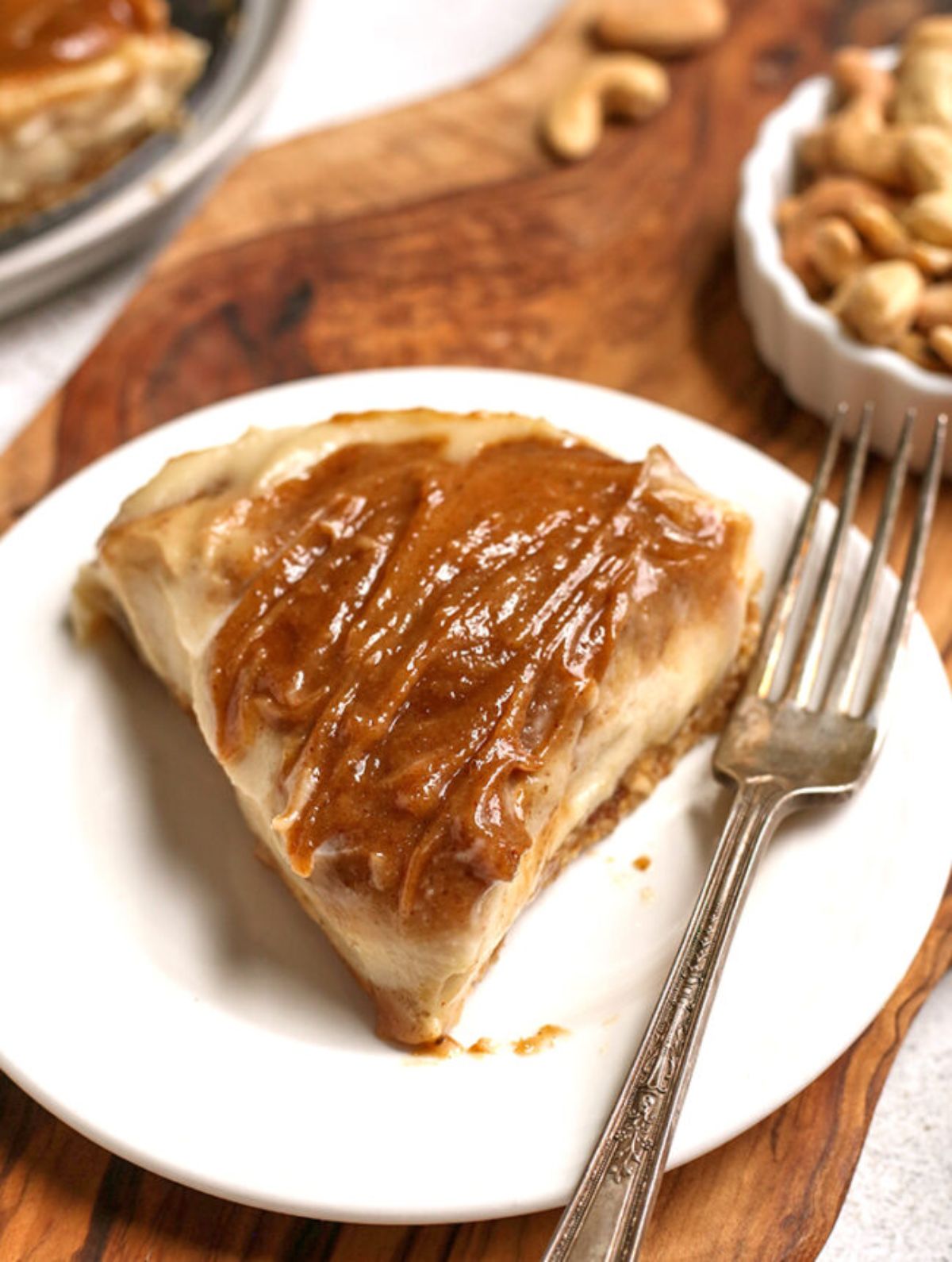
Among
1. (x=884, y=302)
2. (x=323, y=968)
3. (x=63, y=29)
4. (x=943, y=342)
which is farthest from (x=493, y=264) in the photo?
(x=323, y=968)

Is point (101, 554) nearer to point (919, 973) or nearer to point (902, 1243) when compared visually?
point (919, 973)

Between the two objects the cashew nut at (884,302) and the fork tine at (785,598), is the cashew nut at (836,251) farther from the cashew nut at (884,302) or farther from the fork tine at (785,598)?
the fork tine at (785,598)

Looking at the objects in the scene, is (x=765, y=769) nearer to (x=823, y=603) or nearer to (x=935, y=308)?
(x=823, y=603)

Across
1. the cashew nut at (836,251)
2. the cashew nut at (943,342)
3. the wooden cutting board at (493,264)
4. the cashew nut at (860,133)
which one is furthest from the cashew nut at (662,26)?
the cashew nut at (943,342)

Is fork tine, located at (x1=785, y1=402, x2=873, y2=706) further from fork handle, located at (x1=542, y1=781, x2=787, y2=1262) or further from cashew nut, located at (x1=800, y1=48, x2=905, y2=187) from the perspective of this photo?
cashew nut, located at (x1=800, y1=48, x2=905, y2=187)

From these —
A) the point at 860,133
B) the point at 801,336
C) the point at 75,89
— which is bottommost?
the point at 801,336
